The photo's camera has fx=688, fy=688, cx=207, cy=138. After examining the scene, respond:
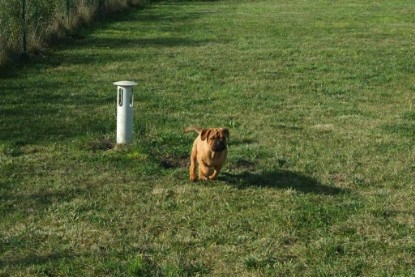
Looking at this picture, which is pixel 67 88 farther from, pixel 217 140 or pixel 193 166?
pixel 217 140

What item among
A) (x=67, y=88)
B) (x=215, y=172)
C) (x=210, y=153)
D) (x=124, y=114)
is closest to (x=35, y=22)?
(x=67, y=88)

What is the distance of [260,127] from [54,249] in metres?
3.86

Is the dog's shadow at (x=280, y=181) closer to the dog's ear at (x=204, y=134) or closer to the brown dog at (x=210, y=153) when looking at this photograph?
the brown dog at (x=210, y=153)

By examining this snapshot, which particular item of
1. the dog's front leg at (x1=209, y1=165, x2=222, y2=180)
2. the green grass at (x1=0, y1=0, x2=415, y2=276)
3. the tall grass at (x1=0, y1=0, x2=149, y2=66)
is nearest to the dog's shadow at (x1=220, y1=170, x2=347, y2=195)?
the green grass at (x1=0, y1=0, x2=415, y2=276)

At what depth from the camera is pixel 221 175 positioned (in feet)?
20.3

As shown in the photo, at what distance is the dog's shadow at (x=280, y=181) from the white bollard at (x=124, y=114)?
1.29 m

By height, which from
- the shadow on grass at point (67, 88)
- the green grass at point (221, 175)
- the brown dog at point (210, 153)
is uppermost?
the brown dog at point (210, 153)

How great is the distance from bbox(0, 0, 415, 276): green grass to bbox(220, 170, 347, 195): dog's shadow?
2 cm

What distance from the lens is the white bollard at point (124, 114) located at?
6883 millimetres

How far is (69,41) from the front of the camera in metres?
15.4

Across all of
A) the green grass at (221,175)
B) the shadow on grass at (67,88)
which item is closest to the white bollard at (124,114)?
the green grass at (221,175)

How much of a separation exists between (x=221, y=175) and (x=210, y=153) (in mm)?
555

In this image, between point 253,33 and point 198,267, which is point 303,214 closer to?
point 198,267

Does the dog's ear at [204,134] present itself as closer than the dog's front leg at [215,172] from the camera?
Yes
